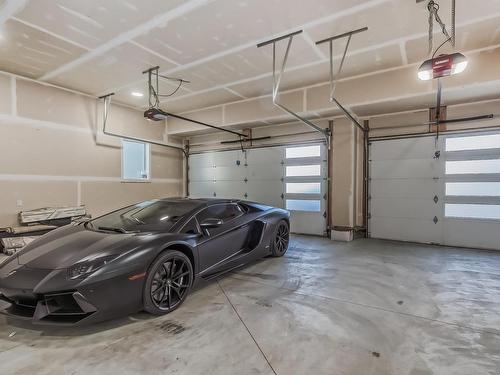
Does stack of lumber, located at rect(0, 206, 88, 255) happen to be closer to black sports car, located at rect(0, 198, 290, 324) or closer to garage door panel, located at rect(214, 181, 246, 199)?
black sports car, located at rect(0, 198, 290, 324)

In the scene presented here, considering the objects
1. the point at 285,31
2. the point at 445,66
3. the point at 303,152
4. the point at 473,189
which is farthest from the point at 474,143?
the point at 285,31

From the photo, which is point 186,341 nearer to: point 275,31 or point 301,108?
point 275,31

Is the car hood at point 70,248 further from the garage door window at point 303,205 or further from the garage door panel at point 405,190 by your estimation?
the garage door panel at point 405,190

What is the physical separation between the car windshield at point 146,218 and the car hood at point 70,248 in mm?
227

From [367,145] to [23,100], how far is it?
21.5 feet

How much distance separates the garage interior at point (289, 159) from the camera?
6.57ft

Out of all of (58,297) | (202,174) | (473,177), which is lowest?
(58,297)

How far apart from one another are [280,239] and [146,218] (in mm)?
2143

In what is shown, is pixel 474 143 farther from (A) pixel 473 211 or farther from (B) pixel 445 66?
(B) pixel 445 66

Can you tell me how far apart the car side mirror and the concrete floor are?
0.67 metres

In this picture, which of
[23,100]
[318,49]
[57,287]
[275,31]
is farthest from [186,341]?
[23,100]

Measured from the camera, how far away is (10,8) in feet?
9.91

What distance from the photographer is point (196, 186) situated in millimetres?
8258

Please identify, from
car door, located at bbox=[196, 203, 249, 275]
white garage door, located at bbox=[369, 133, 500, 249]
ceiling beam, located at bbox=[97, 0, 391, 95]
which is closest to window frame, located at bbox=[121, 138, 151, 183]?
ceiling beam, located at bbox=[97, 0, 391, 95]
